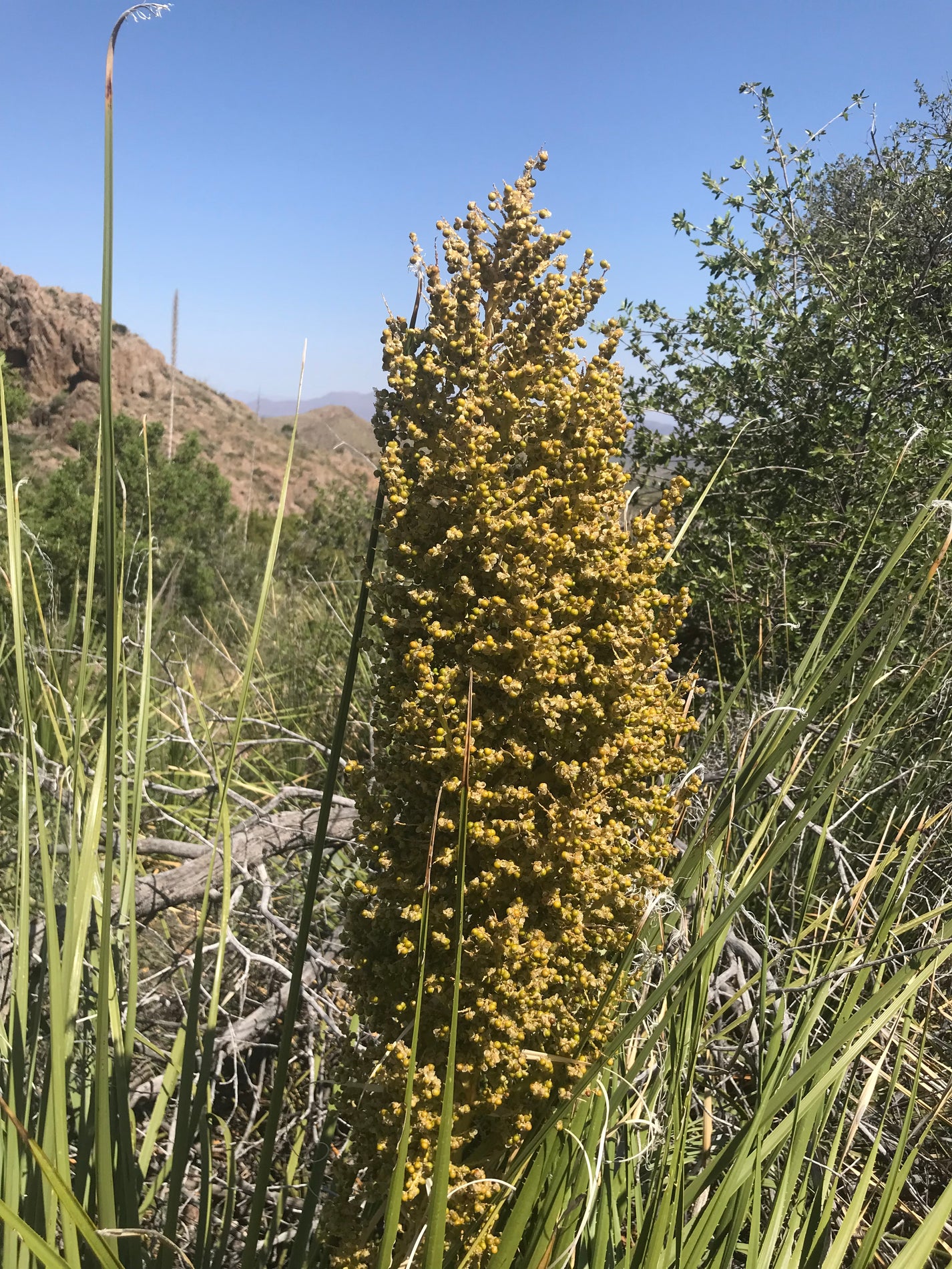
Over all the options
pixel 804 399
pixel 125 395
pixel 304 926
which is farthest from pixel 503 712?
pixel 125 395

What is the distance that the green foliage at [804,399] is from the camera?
448cm

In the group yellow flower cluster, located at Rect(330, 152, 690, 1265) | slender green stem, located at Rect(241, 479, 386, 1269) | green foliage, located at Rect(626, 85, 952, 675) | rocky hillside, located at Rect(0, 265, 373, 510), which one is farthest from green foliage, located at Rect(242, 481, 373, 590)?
rocky hillside, located at Rect(0, 265, 373, 510)

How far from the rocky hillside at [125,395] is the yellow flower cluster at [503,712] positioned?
46.0 m

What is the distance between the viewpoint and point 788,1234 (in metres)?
1.37

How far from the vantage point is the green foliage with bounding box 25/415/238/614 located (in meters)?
12.9

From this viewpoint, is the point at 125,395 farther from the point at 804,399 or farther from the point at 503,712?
the point at 503,712

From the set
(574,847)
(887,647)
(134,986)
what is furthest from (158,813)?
(887,647)

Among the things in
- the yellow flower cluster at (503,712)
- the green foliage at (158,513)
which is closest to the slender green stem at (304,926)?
the yellow flower cluster at (503,712)

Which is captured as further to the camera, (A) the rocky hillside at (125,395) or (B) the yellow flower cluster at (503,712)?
(A) the rocky hillside at (125,395)

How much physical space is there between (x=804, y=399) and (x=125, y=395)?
5329cm

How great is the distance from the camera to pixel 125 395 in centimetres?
5131

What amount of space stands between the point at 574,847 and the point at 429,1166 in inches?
23.3

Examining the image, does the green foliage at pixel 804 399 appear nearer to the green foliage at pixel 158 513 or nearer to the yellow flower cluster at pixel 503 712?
the yellow flower cluster at pixel 503 712

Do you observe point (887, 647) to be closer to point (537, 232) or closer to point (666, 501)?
point (666, 501)
